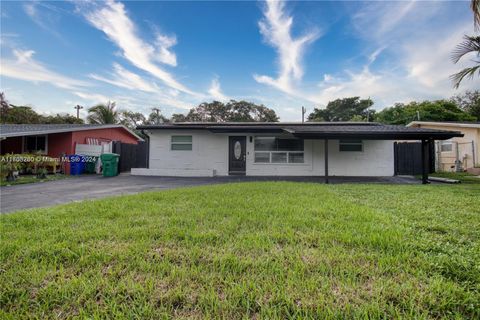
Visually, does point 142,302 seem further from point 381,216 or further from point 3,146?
point 3,146

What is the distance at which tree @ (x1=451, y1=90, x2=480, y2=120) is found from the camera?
87.4ft

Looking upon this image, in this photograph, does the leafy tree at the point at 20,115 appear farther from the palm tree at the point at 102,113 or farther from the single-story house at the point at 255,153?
the single-story house at the point at 255,153

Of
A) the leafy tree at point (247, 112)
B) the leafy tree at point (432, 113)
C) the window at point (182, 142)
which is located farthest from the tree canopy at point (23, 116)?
the leafy tree at point (432, 113)

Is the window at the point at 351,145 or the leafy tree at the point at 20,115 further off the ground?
the leafy tree at the point at 20,115

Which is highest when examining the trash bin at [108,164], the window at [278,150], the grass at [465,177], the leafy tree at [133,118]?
the leafy tree at [133,118]

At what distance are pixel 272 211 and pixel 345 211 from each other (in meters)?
1.30

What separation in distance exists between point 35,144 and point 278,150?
15782 millimetres

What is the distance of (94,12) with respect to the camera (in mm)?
9922

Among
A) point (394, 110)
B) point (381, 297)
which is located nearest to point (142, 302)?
point (381, 297)

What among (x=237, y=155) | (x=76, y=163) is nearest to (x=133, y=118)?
(x=76, y=163)

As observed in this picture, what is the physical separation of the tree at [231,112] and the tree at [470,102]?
24097 millimetres

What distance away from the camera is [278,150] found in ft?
40.8

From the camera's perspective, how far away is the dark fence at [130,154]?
14.3 metres

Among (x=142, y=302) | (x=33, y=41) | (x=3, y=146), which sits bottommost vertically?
(x=142, y=302)
